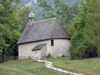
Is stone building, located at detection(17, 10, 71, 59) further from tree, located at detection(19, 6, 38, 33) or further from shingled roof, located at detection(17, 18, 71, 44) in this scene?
tree, located at detection(19, 6, 38, 33)

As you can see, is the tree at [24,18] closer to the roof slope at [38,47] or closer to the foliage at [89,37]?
the roof slope at [38,47]

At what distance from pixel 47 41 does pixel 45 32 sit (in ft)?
6.24

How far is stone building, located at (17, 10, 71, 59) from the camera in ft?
130

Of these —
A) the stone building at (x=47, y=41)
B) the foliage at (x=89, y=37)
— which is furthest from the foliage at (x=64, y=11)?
the foliage at (x=89, y=37)

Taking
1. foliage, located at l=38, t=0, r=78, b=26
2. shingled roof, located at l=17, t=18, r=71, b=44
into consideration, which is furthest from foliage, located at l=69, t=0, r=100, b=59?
foliage, located at l=38, t=0, r=78, b=26

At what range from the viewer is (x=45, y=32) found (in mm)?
41031

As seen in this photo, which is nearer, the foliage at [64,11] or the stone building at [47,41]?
the stone building at [47,41]

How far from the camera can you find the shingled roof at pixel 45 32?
1574 inches

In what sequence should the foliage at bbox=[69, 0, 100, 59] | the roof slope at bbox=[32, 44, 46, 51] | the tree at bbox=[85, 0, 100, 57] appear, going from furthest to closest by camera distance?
the roof slope at bbox=[32, 44, 46, 51] → the foliage at bbox=[69, 0, 100, 59] → the tree at bbox=[85, 0, 100, 57]

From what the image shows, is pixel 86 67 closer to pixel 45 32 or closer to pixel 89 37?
pixel 89 37

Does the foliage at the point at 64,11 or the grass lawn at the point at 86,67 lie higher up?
the foliage at the point at 64,11

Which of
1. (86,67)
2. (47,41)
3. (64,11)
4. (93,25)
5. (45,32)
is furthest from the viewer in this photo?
(64,11)

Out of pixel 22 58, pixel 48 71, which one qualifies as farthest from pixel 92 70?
pixel 22 58

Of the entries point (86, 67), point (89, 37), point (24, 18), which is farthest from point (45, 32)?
point (24, 18)
